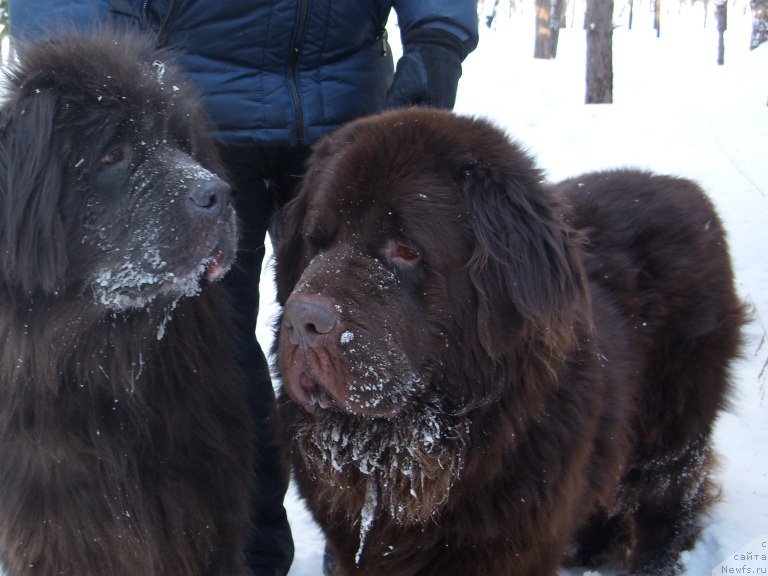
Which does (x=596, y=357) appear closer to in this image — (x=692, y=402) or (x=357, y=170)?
(x=692, y=402)

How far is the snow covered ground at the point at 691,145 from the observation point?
3.93 meters

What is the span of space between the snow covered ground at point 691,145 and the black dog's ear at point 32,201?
43.7 inches

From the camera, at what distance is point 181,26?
313cm

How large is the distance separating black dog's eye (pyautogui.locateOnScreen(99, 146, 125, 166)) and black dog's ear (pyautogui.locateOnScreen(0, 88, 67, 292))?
143 millimetres

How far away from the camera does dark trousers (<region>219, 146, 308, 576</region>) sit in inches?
133

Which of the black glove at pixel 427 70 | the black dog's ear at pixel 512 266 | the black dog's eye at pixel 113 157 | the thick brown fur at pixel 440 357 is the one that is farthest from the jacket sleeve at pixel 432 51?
the black dog's eye at pixel 113 157

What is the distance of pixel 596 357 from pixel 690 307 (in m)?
0.78

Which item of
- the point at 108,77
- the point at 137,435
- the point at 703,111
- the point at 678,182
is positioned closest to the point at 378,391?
the point at 137,435

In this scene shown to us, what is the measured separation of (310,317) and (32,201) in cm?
100

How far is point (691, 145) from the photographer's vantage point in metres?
11.8

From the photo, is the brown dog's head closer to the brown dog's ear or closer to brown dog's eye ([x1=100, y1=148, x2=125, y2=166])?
the brown dog's ear

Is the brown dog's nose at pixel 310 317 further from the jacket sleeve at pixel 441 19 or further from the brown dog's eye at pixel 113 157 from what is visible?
the jacket sleeve at pixel 441 19

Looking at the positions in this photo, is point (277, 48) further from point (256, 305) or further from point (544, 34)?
point (544, 34)

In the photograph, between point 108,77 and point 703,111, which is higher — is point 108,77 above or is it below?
above
